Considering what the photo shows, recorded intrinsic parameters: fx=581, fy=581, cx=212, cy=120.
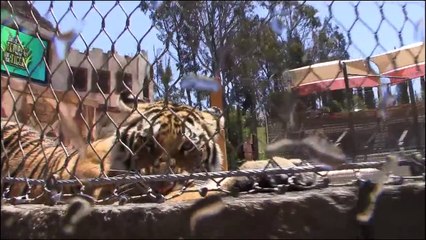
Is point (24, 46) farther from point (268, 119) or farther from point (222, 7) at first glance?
point (268, 119)

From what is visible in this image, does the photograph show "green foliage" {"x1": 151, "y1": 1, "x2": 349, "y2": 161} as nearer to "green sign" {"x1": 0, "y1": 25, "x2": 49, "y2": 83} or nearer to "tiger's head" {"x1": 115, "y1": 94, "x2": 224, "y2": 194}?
"tiger's head" {"x1": 115, "y1": 94, "x2": 224, "y2": 194}

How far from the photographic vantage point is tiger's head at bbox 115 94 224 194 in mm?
2037

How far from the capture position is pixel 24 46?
218cm

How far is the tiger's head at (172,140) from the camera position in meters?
2.04

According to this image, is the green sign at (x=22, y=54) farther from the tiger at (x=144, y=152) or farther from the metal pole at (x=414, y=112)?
the metal pole at (x=414, y=112)

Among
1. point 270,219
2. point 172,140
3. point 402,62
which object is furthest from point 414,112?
point 172,140

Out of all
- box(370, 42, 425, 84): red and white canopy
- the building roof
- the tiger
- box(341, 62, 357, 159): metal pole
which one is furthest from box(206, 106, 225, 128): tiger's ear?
the building roof

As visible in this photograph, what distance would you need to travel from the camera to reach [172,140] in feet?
8.42

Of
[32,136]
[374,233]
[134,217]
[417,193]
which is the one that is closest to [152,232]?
[134,217]

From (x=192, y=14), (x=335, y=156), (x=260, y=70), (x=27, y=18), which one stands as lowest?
(x=335, y=156)

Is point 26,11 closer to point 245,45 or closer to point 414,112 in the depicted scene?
point 245,45

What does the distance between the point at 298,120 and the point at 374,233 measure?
0.34 meters

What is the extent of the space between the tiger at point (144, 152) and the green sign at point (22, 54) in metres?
0.24

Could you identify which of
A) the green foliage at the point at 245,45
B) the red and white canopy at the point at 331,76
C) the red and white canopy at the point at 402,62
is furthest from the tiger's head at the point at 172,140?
the red and white canopy at the point at 402,62
